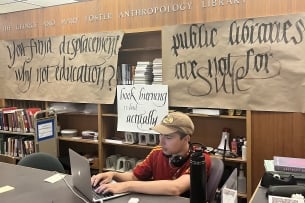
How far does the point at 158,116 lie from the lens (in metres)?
3.12

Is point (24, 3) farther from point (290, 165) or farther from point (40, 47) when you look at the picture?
Answer: point (290, 165)

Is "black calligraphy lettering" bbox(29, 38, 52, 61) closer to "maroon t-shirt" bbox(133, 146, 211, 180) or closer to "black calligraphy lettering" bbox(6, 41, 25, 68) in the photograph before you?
"black calligraphy lettering" bbox(6, 41, 25, 68)

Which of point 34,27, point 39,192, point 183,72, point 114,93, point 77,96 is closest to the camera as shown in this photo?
point 39,192

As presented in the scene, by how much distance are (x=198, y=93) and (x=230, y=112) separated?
0.34m

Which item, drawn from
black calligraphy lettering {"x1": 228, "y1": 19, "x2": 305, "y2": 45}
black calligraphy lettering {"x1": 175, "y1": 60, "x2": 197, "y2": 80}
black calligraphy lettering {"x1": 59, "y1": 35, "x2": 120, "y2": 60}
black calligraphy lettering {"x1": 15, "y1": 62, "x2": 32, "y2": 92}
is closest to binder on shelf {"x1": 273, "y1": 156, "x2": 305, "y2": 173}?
black calligraphy lettering {"x1": 228, "y1": 19, "x2": 305, "y2": 45}

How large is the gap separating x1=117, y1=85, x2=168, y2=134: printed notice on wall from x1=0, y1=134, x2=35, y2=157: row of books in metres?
1.27

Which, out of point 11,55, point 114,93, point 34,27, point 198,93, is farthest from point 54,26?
point 198,93

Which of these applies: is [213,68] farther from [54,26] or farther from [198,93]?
[54,26]

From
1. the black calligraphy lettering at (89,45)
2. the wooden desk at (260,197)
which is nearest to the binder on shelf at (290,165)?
the wooden desk at (260,197)

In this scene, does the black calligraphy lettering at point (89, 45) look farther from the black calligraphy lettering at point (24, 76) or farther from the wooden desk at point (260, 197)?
the wooden desk at point (260, 197)

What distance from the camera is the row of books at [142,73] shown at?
3.16 metres

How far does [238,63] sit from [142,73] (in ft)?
3.24

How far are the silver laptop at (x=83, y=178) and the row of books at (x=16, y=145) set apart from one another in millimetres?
2212

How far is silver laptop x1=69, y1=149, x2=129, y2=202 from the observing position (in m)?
1.57
